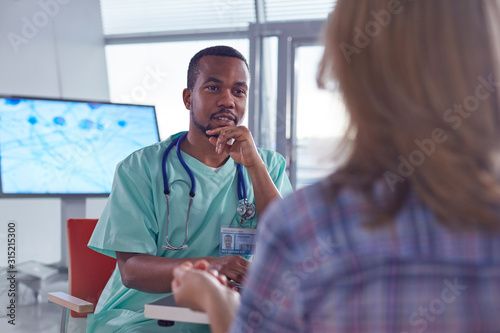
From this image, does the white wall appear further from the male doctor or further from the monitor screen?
the male doctor

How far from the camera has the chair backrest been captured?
173 centimetres

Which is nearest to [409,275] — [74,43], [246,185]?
[246,185]

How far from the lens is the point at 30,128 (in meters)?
2.67

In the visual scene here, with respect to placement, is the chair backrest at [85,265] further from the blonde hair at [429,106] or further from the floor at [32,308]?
the floor at [32,308]

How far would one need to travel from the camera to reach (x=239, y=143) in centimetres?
174

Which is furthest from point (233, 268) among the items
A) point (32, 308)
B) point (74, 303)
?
point (32, 308)

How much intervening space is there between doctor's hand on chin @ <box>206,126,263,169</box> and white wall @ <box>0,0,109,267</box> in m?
2.74

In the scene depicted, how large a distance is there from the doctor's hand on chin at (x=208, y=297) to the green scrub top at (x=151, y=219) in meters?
0.68

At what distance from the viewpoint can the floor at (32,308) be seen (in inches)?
125

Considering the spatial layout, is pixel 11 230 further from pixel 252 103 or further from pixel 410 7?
pixel 410 7

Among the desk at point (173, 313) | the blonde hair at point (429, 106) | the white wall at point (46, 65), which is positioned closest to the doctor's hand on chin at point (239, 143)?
the desk at point (173, 313)

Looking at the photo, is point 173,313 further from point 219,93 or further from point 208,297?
point 219,93

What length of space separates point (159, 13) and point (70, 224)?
9.76 feet

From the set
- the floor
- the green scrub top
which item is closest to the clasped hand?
the green scrub top
